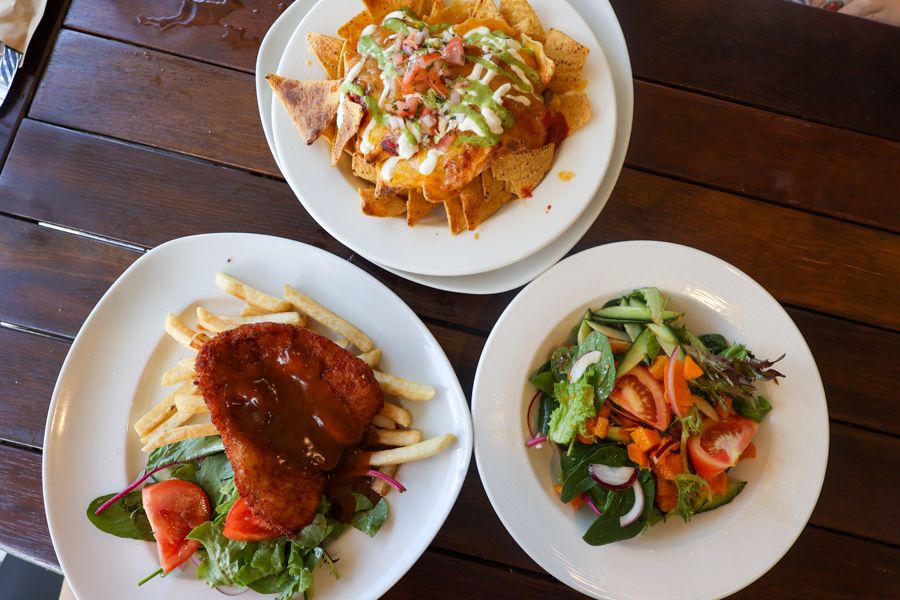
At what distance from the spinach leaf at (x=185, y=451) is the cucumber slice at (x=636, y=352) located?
127 centimetres

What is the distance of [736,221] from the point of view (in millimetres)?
2082

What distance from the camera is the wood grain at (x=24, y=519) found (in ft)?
6.83

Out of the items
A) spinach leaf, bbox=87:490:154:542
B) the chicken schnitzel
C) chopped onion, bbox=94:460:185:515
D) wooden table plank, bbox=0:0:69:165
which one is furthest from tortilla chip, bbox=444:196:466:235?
wooden table plank, bbox=0:0:69:165

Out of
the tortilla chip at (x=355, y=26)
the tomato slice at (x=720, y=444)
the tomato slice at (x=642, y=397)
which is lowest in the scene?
the tomato slice at (x=720, y=444)

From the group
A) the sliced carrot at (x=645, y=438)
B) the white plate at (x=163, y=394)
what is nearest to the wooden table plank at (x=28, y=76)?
the white plate at (x=163, y=394)

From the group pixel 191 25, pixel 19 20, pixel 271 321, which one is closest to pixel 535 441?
pixel 271 321

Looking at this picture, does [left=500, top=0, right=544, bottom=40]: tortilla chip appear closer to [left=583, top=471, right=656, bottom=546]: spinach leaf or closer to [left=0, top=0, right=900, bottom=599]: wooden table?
[left=0, top=0, right=900, bottom=599]: wooden table

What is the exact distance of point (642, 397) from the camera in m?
1.81

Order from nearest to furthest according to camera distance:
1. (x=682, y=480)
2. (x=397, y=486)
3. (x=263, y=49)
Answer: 1. (x=682, y=480)
2. (x=397, y=486)
3. (x=263, y=49)

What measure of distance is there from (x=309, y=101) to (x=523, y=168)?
0.67m

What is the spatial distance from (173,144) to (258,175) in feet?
1.08

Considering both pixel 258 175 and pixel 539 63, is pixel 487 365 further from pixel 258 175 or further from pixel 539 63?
pixel 258 175

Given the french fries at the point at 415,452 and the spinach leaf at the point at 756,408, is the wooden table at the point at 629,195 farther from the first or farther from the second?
the spinach leaf at the point at 756,408

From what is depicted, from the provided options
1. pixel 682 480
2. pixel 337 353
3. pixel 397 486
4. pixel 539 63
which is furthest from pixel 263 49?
pixel 682 480
